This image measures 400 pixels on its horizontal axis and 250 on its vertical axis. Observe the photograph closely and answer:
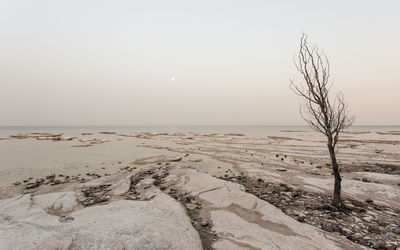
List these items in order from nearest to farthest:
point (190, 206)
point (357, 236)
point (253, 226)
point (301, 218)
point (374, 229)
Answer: point (357, 236) < point (374, 229) < point (253, 226) < point (301, 218) < point (190, 206)

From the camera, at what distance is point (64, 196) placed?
8773mm

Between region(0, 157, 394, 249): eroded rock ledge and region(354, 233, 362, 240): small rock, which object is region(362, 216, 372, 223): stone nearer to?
region(354, 233, 362, 240): small rock

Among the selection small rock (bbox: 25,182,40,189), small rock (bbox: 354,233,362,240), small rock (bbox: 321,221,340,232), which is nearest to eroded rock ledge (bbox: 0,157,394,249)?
small rock (bbox: 321,221,340,232)

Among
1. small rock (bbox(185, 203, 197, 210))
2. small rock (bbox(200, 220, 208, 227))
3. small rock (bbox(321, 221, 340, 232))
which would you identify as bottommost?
small rock (bbox(185, 203, 197, 210))

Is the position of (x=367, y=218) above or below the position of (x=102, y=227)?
below

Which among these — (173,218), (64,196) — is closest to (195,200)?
(173,218)

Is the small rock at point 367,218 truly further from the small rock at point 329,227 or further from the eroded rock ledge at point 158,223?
the eroded rock ledge at point 158,223

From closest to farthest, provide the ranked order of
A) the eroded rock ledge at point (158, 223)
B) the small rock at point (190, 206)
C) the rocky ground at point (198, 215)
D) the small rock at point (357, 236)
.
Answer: the eroded rock ledge at point (158, 223) → the rocky ground at point (198, 215) → the small rock at point (357, 236) → the small rock at point (190, 206)

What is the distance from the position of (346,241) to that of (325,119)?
4572 mm

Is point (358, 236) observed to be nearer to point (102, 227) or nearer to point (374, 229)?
point (374, 229)

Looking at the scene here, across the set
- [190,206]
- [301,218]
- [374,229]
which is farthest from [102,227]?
[374,229]

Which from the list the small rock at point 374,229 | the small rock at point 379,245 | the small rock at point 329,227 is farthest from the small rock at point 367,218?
the small rock at point 379,245

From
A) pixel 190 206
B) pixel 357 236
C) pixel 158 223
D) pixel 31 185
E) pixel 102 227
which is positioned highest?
pixel 102 227

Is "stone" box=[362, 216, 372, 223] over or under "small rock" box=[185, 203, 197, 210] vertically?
over
